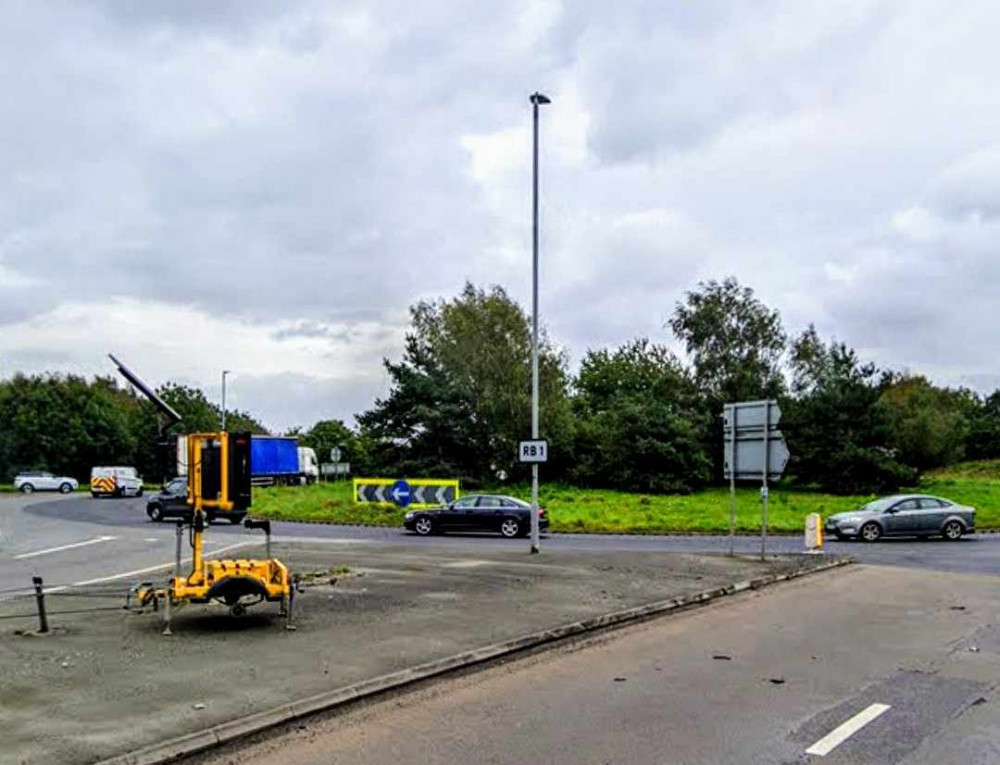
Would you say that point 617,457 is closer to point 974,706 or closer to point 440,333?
point 440,333

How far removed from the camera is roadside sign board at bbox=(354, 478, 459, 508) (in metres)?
34.7

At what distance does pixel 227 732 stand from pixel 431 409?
44396mm

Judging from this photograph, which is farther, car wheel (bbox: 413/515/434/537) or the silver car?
car wheel (bbox: 413/515/434/537)

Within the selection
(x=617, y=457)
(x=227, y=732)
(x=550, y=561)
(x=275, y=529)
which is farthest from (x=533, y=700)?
(x=617, y=457)

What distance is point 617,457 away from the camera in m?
49.8

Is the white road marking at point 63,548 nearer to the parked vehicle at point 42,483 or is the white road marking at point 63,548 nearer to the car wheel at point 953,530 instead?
the car wheel at point 953,530

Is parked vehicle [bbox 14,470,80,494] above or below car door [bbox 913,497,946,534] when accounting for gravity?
below

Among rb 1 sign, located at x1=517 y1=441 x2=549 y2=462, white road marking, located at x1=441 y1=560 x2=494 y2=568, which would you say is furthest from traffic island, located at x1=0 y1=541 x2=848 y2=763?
rb 1 sign, located at x1=517 y1=441 x2=549 y2=462

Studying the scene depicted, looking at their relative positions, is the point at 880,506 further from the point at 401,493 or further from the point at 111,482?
the point at 111,482

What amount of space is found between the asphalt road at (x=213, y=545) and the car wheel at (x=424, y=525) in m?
0.48

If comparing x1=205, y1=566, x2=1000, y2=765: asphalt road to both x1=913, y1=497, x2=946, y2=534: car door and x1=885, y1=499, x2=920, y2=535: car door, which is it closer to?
x1=885, y1=499, x2=920, y2=535: car door

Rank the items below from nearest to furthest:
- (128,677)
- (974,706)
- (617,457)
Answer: (974,706) → (128,677) → (617,457)

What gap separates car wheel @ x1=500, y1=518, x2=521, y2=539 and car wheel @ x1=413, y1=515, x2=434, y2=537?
2485mm

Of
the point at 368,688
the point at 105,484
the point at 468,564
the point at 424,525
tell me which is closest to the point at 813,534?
the point at 468,564
